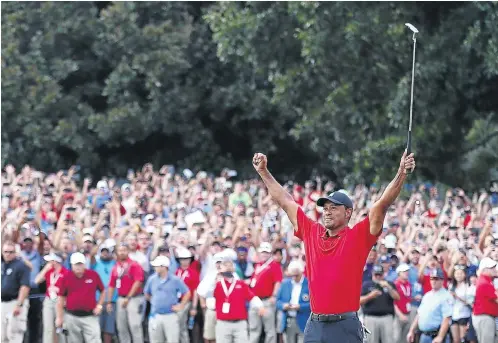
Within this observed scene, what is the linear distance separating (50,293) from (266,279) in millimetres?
3060

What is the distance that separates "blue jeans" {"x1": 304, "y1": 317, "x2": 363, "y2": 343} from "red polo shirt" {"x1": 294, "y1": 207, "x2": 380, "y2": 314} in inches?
3.3

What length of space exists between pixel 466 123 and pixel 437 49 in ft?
6.97

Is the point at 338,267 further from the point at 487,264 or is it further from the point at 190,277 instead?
the point at 190,277

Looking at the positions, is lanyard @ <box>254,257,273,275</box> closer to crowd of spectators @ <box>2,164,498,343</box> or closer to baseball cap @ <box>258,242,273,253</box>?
crowd of spectators @ <box>2,164,498,343</box>

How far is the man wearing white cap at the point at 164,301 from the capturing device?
1916 cm

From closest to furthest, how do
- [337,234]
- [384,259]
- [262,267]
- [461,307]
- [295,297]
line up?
[337,234]
[461,307]
[384,259]
[295,297]
[262,267]

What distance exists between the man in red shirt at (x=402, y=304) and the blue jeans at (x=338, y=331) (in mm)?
9658

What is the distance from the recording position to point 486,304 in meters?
17.6

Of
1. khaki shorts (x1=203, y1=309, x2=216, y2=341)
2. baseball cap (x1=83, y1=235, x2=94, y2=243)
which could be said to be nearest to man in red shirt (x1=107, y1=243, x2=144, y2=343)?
baseball cap (x1=83, y1=235, x2=94, y2=243)

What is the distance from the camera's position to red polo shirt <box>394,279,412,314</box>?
19141 mm

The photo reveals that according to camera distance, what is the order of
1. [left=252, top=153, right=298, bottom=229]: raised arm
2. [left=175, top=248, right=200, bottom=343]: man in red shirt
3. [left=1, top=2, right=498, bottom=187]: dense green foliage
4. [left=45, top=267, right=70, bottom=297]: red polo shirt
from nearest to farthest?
[left=252, top=153, right=298, bottom=229]: raised arm → [left=45, top=267, right=70, bottom=297]: red polo shirt → [left=175, top=248, right=200, bottom=343]: man in red shirt → [left=1, top=2, right=498, bottom=187]: dense green foliage

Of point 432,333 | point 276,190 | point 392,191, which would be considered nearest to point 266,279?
point 432,333

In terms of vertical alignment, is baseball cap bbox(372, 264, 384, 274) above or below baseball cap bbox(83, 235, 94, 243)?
below

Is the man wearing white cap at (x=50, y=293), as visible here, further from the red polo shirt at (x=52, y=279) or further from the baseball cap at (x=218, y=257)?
the baseball cap at (x=218, y=257)
